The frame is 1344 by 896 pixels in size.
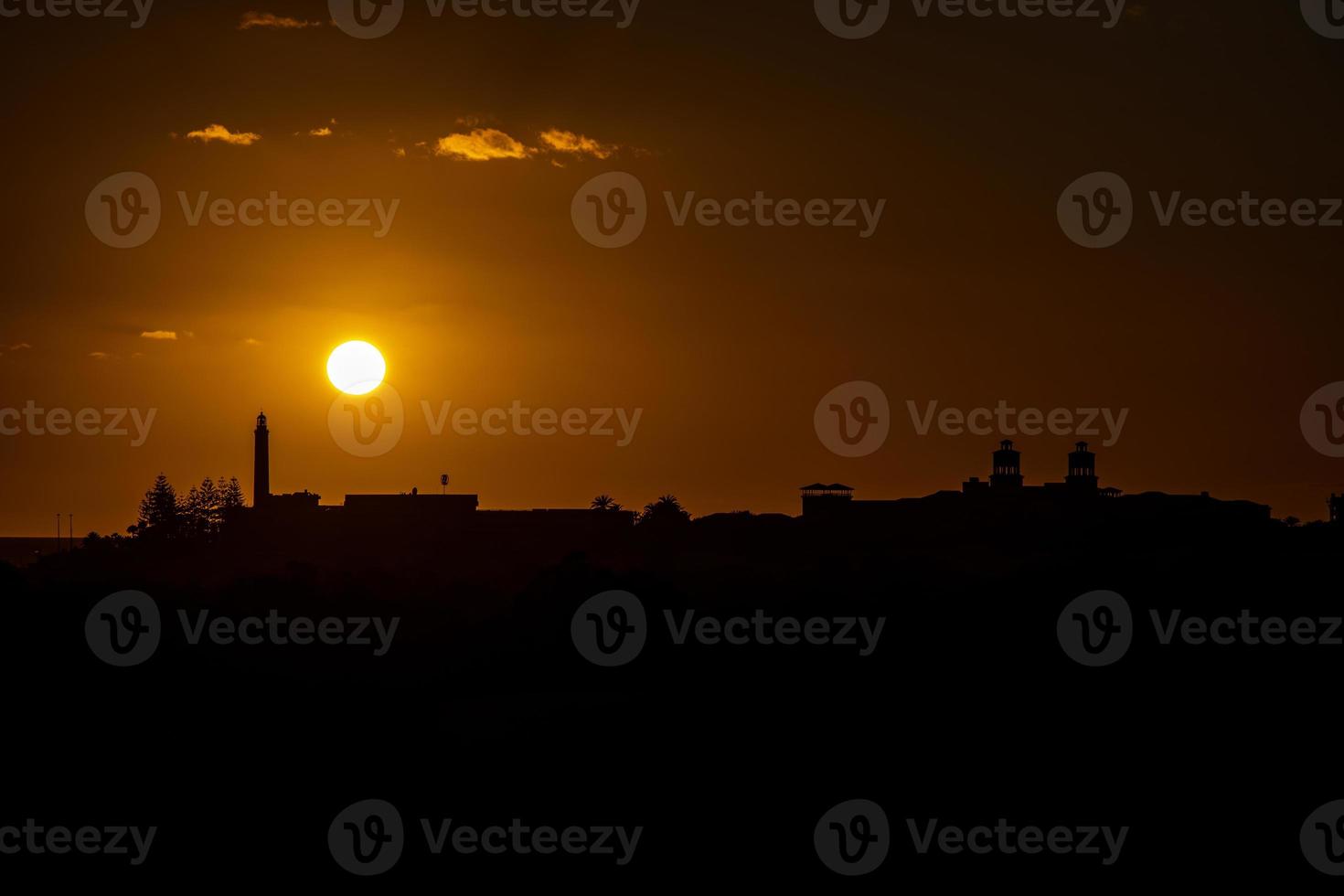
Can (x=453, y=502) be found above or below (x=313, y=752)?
above

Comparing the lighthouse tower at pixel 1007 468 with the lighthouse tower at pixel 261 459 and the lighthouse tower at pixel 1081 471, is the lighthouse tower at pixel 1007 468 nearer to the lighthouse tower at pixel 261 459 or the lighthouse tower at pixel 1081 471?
the lighthouse tower at pixel 1081 471

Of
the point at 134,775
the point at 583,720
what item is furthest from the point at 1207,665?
the point at 134,775

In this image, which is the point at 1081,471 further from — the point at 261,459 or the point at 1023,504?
the point at 261,459

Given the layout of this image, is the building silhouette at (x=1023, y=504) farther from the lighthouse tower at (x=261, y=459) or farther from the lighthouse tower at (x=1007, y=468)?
the lighthouse tower at (x=261, y=459)

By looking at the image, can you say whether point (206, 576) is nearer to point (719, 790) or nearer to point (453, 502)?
point (453, 502)

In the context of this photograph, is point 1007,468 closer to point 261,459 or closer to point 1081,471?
point 1081,471

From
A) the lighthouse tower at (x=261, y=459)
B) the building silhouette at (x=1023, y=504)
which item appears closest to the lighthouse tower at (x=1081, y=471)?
the building silhouette at (x=1023, y=504)

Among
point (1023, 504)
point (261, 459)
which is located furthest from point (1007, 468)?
point (261, 459)

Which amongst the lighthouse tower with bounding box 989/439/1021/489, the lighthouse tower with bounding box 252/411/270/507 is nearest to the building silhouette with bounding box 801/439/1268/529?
the lighthouse tower with bounding box 989/439/1021/489

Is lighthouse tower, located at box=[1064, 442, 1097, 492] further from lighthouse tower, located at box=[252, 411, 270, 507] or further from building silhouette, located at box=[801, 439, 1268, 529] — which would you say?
lighthouse tower, located at box=[252, 411, 270, 507]

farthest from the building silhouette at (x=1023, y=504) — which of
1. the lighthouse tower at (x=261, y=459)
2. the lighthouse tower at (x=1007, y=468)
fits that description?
the lighthouse tower at (x=261, y=459)

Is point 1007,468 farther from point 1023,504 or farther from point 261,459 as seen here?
point 261,459
